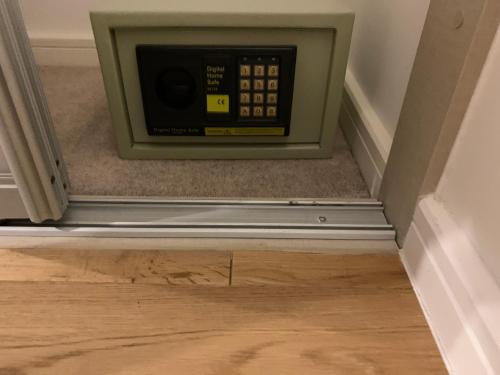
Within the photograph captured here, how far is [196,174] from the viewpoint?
0.82 m

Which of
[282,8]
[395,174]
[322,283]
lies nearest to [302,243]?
[322,283]

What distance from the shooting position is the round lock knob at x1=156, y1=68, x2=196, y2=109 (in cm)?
75

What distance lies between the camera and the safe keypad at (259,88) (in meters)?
0.74

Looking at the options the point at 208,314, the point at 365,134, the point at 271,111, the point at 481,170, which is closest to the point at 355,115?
the point at 365,134

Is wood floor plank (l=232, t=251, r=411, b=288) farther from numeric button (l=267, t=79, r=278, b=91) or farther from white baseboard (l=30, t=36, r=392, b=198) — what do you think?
numeric button (l=267, t=79, r=278, b=91)

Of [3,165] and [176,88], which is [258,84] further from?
[3,165]

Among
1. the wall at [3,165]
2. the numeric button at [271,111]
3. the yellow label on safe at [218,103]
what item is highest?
the wall at [3,165]

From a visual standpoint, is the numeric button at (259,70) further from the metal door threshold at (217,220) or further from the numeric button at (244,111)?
the metal door threshold at (217,220)

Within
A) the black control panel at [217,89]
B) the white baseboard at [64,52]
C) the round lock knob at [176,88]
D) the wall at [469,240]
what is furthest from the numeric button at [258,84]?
the white baseboard at [64,52]

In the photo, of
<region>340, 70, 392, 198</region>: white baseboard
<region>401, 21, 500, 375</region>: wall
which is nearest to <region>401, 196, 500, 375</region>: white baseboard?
<region>401, 21, 500, 375</region>: wall

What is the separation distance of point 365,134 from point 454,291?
0.40 metres

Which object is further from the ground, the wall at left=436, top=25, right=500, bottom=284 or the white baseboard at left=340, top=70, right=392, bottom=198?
the wall at left=436, top=25, right=500, bottom=284

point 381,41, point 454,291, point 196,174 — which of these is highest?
point 381,41

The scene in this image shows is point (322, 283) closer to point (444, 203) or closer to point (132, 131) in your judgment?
point (444, 203)
